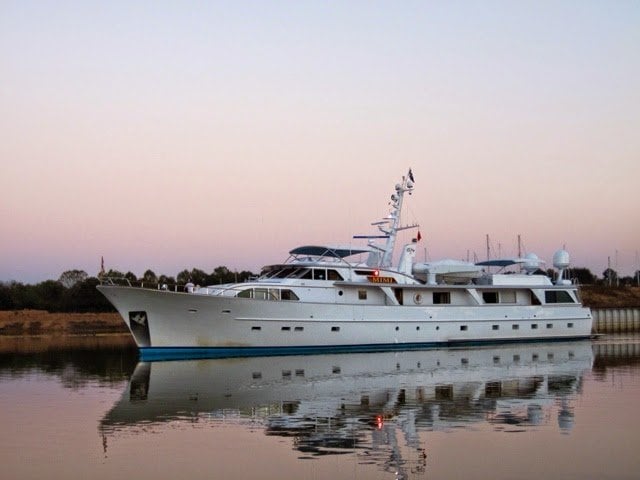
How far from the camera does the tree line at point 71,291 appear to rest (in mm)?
85375

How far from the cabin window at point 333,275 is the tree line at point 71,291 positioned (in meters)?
41.5

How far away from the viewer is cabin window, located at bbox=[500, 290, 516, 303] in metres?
43.3

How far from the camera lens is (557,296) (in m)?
44.9

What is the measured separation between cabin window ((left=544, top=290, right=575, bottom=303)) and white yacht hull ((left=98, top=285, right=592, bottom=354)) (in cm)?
333

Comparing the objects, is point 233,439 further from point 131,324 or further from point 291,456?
point 131,324

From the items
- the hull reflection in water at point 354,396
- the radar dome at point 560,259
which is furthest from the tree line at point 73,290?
the hull reflection in water at point 354,396

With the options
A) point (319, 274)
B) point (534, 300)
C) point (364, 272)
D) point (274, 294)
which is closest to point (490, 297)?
point (534, 300)

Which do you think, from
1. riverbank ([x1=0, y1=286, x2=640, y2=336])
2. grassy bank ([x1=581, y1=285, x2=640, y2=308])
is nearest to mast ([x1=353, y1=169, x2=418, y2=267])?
riverbank ([x1=0, y1=286, x2=640, y2=336])

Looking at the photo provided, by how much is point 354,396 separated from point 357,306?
16.7m

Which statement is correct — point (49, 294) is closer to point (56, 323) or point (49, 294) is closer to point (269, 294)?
point (56, 323)

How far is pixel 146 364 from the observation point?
3216 cm

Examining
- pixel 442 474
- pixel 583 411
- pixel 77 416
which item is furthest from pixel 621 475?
pixel 77 416

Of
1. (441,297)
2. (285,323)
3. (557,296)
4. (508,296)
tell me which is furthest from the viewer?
(557,296)

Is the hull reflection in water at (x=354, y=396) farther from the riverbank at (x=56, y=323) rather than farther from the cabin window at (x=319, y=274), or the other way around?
the riverbank at (x=56, y=323)
